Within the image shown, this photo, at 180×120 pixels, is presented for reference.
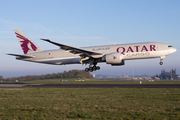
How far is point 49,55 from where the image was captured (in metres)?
36.9

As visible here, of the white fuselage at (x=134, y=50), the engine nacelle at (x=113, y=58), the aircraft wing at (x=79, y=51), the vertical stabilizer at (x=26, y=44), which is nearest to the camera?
the aircraft wing at (x=79, y=51)

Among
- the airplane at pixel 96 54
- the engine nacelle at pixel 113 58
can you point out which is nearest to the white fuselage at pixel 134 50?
the airplane at pixel 96 54

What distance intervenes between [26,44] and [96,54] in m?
14.5

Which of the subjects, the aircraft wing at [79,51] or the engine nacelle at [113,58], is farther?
the engine nacelle at [113,58]

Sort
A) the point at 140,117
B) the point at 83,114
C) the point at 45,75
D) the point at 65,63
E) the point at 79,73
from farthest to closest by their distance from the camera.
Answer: the point at 79,73 < the point at 45,75 < the point at 65,63 < the point at 83,114 < the point at 140,117

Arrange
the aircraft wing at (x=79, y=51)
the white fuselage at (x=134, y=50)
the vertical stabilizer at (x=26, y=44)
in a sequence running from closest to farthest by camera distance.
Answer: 1. the aircraft wing at (x=79, y=51)
2. the white fuselage at (x=134, y=50)
3. the vertical stabilizer at (x=26, y=44)

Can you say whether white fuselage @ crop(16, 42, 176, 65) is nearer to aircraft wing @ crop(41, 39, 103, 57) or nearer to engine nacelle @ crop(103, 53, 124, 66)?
engine nacelle @ crop(103, 53, 124, 66)

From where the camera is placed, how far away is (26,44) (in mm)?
38969

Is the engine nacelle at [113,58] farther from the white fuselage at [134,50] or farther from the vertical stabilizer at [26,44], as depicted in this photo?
the vertical stabilizer at [26,44]

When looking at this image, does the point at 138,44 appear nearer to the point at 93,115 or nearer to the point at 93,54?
the point at 93,54

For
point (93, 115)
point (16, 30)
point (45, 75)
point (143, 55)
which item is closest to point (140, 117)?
point (93, 115)

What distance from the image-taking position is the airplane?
105 ft

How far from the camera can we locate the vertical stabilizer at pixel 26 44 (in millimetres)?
38812

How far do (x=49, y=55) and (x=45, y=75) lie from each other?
1379 inches
